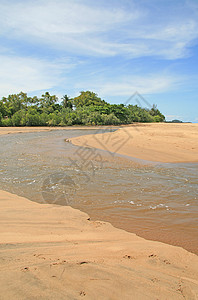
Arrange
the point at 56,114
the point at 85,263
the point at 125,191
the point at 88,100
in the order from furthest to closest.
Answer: the point at 88,100, the point at 56,114, the point at 125,191, the point at 85,263

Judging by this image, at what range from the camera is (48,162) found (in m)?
7.80

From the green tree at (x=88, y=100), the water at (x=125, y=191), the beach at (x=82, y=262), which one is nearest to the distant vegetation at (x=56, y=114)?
the green tree at (x=88, y=100)

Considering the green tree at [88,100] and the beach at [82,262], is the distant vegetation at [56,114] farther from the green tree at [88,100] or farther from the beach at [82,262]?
the beach at [82,262]

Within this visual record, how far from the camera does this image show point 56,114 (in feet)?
155

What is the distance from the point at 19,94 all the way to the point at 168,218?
5234 cm

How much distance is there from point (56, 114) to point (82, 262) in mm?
47123

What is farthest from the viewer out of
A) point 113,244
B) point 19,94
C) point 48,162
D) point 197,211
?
point 19,94

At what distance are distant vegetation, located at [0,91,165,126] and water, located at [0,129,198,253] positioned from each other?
116ft

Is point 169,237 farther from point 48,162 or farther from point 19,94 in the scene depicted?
point 19,94

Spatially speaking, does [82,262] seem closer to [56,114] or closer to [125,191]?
[125,191]

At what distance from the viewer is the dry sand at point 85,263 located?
58.0 inches

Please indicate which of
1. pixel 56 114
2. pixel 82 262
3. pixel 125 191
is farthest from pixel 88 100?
pixel 82 262

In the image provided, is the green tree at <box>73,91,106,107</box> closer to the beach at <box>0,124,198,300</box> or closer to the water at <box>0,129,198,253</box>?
the water at <box>0,129,198,253</box>

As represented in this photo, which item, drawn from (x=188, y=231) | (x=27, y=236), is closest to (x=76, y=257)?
(x=27, y=236)
